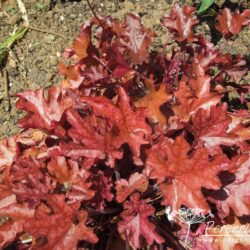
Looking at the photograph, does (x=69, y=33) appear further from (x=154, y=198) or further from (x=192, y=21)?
(x=154, y=198)

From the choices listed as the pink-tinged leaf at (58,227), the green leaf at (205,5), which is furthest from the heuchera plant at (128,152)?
the green leaf at (205,5)

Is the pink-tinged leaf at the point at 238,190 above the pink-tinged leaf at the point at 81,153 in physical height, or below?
below

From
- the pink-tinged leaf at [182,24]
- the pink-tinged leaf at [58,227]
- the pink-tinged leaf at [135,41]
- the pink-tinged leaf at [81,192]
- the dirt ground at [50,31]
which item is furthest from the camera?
the dirt ground at [50,31]

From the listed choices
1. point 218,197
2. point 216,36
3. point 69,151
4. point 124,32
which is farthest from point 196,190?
point 216,36

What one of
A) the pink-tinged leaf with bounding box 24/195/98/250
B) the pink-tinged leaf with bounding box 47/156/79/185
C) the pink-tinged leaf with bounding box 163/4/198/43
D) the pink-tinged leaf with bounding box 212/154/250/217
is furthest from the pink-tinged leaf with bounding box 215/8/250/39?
the pink-tinged leaf with bounding box 24/195/98/250

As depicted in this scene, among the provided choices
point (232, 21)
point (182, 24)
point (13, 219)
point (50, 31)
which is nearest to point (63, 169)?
point (13, 219)

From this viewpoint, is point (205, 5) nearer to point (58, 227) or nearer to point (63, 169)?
point (63, 169)

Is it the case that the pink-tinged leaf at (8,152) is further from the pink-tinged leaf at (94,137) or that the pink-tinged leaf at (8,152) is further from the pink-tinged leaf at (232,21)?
the pink-tinged leaf at (232,21)

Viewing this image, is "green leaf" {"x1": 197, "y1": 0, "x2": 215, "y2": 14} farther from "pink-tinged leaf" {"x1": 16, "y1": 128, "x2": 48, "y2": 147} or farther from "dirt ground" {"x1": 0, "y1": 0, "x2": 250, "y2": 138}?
"pink-tinged leaf" {"x1": 16, "y1": 128, "x2": 48, "y2": 147}
